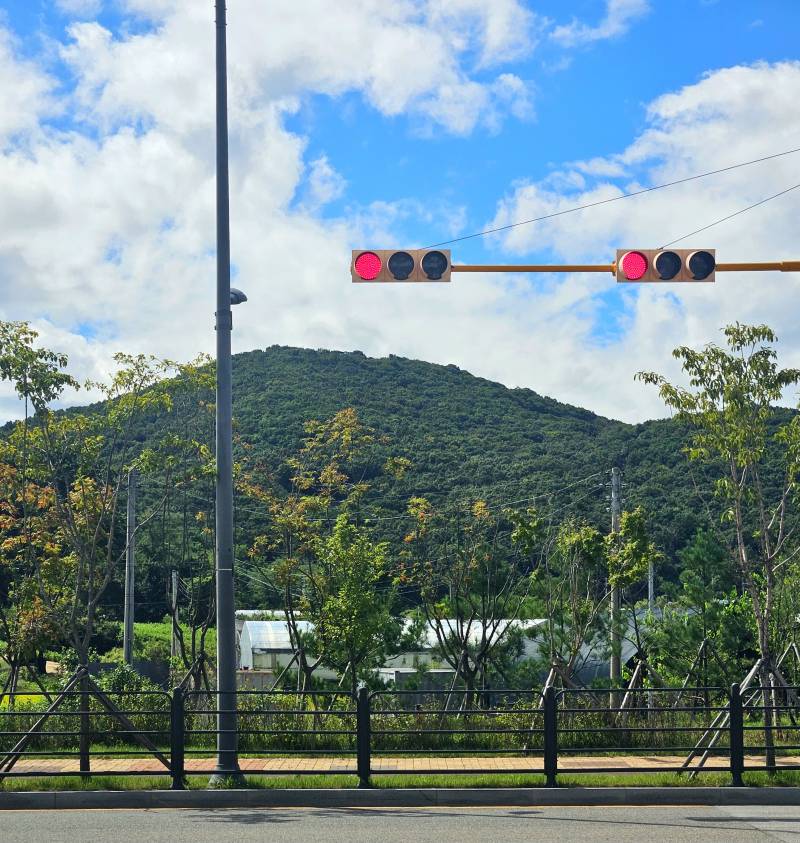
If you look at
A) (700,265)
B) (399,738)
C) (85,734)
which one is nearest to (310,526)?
(399,738)

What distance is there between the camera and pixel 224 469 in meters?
15.5

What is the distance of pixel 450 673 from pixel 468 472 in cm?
2537

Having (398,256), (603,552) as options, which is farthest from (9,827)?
(603,552)

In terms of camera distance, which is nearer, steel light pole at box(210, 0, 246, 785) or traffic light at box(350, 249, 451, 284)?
traffic light at box(350, 249, 451, 284)

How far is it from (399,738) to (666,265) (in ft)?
28.5

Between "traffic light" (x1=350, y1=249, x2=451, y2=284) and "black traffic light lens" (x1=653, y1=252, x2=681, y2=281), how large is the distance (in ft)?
8.65

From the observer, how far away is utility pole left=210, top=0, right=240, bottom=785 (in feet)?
48.9

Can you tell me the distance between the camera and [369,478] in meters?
45.4

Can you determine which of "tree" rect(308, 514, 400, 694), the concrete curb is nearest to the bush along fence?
the concrete curb

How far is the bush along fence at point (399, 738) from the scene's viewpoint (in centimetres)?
1462

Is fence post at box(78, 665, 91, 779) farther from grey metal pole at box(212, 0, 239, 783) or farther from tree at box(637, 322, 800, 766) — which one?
tree at box(637, 322, 800, 766)

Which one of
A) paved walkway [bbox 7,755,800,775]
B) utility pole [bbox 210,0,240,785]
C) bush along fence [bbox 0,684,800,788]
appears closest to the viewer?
bush along fence [bbox 0,684,800,788]

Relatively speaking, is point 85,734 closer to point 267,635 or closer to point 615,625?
point 615,625

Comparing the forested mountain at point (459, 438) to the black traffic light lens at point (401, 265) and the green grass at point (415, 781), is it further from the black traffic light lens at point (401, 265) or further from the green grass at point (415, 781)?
the black traffic light lens at point (401, 265)
